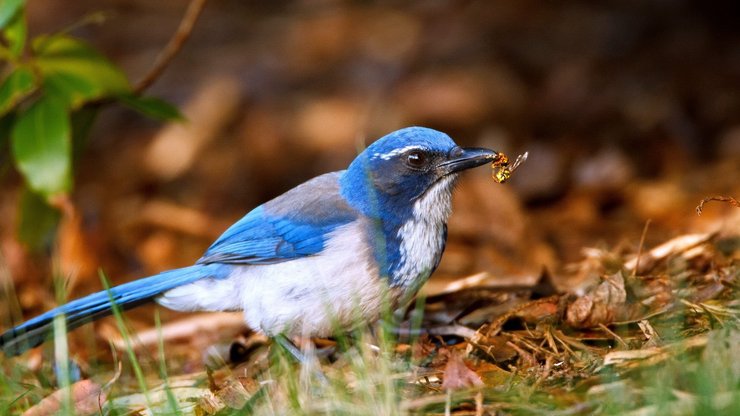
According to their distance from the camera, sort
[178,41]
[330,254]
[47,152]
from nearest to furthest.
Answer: [330,254]
[47,152]
[178,41]

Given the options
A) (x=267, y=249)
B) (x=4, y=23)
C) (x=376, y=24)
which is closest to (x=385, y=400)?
(x=267, y=249)

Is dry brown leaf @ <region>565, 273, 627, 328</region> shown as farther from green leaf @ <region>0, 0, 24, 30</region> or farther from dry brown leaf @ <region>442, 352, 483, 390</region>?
green leaf @ <region>0, 0, 24, 30</region>

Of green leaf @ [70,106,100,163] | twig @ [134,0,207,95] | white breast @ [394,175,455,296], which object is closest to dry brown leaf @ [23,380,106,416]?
white breast @ [394,175,455,296]

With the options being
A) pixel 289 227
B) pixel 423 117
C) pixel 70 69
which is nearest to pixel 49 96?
pixel 70 69

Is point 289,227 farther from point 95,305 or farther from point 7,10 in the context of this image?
point 7,10

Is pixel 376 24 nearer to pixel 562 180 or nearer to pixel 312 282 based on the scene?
pixel 562 180

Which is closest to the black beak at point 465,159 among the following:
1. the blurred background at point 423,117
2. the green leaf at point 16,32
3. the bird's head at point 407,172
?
the bird's head at point 407,172
